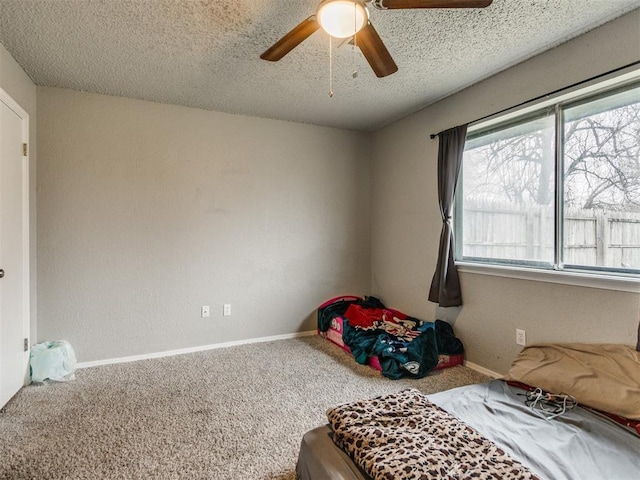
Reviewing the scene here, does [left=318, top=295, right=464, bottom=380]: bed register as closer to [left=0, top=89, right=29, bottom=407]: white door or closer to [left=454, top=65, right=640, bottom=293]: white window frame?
[left=454, top=65, right=640, bottom=293]: white window frame

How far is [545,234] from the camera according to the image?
249 centimetres

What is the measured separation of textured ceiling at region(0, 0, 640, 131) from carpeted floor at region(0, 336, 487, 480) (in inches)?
97.2

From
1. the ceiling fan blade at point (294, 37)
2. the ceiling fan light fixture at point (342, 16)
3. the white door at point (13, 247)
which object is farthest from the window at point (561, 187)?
the white door at point (13, 247)

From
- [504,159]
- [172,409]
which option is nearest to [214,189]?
[172,409]

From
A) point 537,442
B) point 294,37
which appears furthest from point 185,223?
point 537,442

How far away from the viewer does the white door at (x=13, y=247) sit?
2.28 metres

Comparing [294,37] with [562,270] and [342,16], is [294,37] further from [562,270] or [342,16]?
[562,270]

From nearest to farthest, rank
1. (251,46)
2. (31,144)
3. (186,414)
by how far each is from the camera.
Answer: (186,414) < (251,46) < (31,144)

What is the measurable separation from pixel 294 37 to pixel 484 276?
91.3 inches

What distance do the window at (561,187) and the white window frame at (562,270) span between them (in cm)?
2

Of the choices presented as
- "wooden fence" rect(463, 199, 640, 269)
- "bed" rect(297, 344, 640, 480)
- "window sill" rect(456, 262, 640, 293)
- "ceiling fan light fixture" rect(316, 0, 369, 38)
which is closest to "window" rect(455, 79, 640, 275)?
"wooden fence" rect(463, 199, 640, 269)

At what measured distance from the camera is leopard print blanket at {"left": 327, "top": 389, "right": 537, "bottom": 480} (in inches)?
45.7

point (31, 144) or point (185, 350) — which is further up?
point (31, 144)

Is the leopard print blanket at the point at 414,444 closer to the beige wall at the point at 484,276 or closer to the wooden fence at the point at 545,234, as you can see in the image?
the beige wall at the point at 484,276
